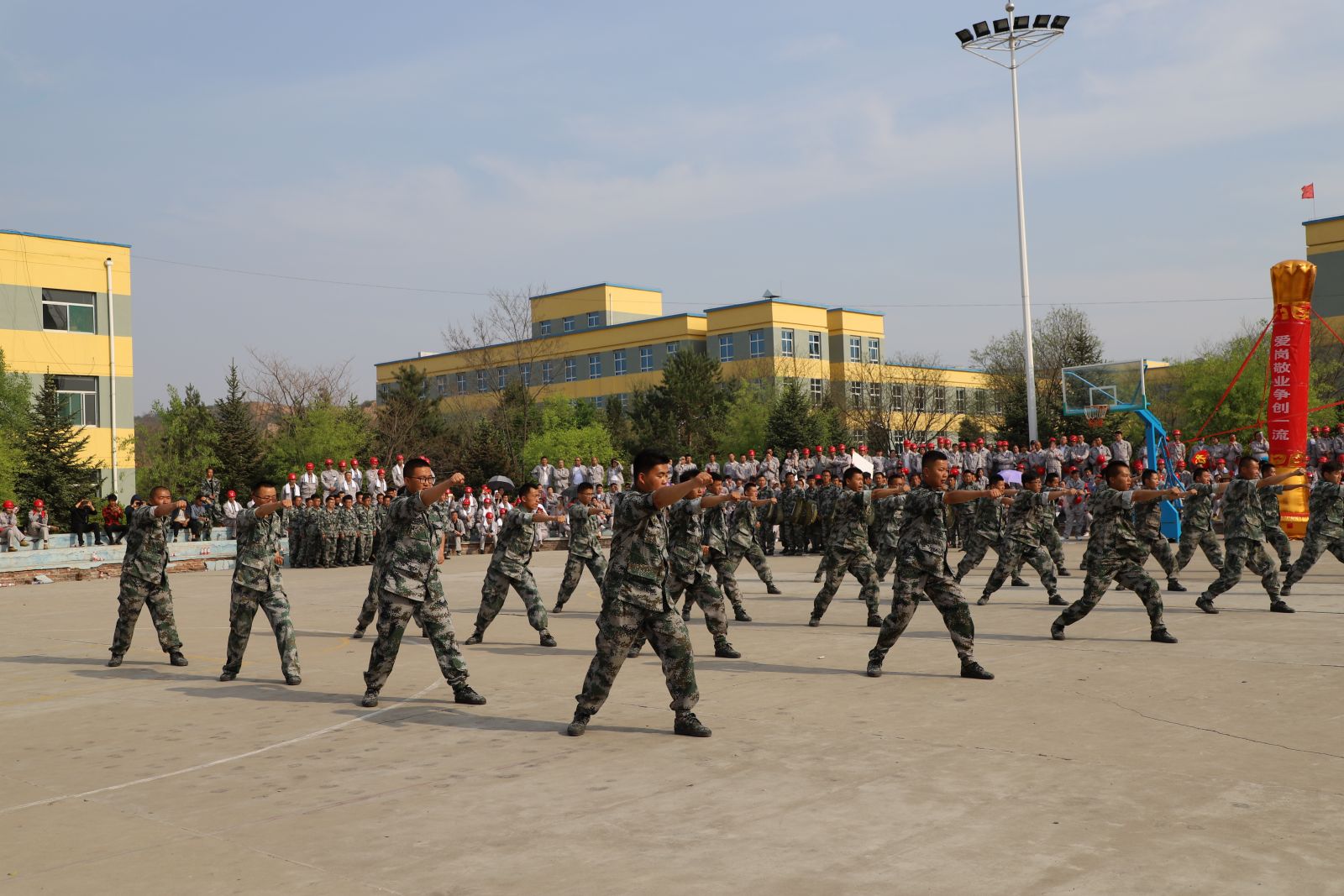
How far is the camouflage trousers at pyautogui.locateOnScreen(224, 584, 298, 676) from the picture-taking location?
1029cm

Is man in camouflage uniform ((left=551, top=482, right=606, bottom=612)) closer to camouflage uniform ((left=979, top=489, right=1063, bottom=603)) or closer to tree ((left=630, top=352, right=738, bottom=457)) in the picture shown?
camouflage uniform ((left=979, top=489, right=1063, bottom=603))

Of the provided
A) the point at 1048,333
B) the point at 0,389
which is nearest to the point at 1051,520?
the point at 0,389

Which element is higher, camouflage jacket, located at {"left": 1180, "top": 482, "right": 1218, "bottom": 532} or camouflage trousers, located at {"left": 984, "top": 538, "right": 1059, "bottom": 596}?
camouflage jacket, located at {"left": 1180, "top": 482, "right": 1218, "bottom": 532}

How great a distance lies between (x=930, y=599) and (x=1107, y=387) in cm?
2244

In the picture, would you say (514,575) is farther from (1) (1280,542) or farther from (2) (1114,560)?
(1) (1280,542)

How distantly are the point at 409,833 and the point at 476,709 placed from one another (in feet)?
10.8

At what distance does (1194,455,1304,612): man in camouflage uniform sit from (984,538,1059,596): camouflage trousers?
181 cm

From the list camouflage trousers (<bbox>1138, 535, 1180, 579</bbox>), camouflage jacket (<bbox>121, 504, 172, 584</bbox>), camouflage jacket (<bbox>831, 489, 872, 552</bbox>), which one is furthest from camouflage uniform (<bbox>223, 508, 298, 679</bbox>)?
camouflage trousers (<bbox>1138, 535, 1180, 579</bbox>)

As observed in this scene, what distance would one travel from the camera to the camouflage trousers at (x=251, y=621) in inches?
405

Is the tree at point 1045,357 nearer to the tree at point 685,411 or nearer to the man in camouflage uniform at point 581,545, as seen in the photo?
the tree at point 685,411

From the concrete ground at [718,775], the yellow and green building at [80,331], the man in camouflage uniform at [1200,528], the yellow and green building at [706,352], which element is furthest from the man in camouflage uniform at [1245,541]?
the yellow and green building at [706,352]

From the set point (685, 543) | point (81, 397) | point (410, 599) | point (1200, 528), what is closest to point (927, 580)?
point (685, 543)

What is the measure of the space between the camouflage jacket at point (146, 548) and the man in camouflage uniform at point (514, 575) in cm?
340

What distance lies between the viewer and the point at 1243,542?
13375 millimetres
